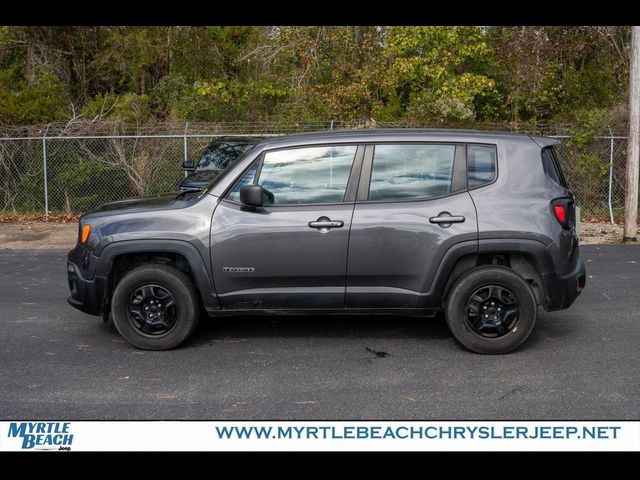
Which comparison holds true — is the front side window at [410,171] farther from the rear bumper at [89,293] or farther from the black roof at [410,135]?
the rear bumper at [89,293]

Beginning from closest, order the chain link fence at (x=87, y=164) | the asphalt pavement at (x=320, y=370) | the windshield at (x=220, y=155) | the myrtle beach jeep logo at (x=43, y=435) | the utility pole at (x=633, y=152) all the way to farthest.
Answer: the myrtle beach jeep logo at (x=43, y=435) < the asphalt pavement at (x=320, y=370) < the windshield at (x=220, y=155) < the utility pole at (x=633, y=152) < the chain link fence at (x=87, y=164)

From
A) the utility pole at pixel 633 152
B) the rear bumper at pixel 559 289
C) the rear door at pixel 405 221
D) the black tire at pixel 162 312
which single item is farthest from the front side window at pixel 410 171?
the utility pole at pixel 633 152

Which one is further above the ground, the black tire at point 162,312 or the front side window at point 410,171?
the front side window at point 410,171

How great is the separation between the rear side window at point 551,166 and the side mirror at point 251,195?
231cm

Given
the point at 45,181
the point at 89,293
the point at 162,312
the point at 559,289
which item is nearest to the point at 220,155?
the point at 45,181

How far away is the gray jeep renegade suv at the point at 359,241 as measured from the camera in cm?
647

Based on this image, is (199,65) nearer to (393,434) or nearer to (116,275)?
(116,275)

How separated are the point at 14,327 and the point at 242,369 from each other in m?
2.69

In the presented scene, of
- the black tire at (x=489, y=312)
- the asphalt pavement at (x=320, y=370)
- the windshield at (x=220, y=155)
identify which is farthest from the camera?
the windshield at (x=220, y=155)

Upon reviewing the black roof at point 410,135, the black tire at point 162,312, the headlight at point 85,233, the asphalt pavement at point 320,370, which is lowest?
the asphalt pavement at point 320,370

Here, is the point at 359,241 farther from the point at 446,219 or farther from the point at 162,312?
the point at 162,312

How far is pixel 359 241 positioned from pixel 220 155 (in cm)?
678

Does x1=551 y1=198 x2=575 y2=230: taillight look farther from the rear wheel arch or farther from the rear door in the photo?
the rear door

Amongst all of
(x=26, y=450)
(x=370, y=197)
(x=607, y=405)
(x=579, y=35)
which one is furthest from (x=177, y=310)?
(x=579, y=35)
